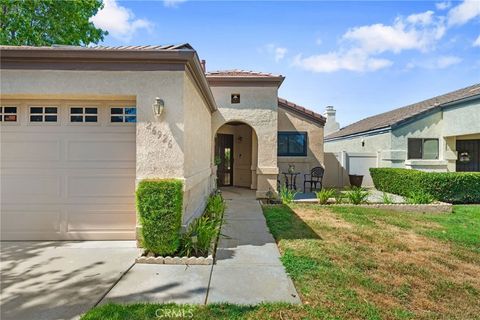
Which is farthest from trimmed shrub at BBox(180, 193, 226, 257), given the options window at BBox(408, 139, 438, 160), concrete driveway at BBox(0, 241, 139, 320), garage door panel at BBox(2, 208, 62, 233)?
window at BBox(408, 139, 438, 160)

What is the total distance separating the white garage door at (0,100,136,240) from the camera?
18.4 feet

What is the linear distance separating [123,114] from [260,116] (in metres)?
6.68

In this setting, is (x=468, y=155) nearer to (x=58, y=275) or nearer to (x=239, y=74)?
(x=239, y=74)

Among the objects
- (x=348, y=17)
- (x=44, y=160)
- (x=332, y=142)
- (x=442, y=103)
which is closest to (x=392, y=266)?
(x=44, y=160)

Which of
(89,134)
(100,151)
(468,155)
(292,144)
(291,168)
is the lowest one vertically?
(291,168)

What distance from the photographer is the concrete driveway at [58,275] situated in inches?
→ 130

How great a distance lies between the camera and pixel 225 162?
50.9 feet

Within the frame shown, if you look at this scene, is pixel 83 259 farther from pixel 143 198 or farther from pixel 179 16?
pixel 179 16

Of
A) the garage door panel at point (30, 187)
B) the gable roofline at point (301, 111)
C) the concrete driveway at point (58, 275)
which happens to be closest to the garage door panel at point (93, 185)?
the garage door panel at point (30, 187)

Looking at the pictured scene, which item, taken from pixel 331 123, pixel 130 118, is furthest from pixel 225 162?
pixel 331 123

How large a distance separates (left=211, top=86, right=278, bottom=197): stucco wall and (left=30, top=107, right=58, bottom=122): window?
21.6ft

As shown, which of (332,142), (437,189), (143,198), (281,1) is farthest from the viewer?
(332,142)

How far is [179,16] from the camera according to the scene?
28.9 feet

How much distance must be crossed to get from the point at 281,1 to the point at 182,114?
19.7 feet
